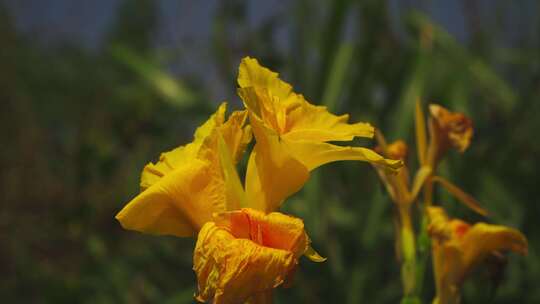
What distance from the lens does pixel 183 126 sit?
164 cm

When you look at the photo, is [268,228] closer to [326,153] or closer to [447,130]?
[326,153]

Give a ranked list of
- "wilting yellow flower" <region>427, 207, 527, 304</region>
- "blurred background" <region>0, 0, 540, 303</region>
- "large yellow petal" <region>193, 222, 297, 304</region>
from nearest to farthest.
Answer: "large yellow petal" <region>193, 222, 297, 304</region> < "wilting yellow flower" <region>427, 207, 527, 304</region> < "blurred background" <region>0, 0, 540, 303</region>

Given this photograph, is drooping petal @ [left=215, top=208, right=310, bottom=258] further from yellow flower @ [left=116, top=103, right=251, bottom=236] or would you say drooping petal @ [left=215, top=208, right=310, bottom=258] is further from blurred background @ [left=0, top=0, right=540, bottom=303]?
blurred background @ [left=0, top=0, right=540, bottom=303]

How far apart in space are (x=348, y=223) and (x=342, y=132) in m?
1.02

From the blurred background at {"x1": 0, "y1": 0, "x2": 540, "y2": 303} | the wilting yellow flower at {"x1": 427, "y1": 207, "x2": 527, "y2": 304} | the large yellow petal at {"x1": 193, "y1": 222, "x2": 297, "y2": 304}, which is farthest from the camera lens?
the blurred background at {"x1": 0, "y1": 0, "x2": 540, "y2": 303}

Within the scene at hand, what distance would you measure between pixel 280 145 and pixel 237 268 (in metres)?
0.08

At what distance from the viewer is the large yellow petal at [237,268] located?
1.00 ft

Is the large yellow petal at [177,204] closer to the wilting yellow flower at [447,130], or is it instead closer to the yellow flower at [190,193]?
the yellow flower at [190,193]

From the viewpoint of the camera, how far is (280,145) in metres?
0.35

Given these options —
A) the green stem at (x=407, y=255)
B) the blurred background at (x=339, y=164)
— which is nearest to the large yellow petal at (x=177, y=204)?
the green stem at (x=407, y=255)

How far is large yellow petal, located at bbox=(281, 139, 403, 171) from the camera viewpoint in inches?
13.4

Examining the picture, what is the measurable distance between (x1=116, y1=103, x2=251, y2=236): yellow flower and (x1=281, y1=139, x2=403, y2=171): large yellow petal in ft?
0.13

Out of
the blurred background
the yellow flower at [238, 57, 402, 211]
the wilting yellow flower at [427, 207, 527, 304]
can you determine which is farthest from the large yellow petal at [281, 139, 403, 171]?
the blurred background

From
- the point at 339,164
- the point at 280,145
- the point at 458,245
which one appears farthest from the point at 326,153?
the point at 339,164
